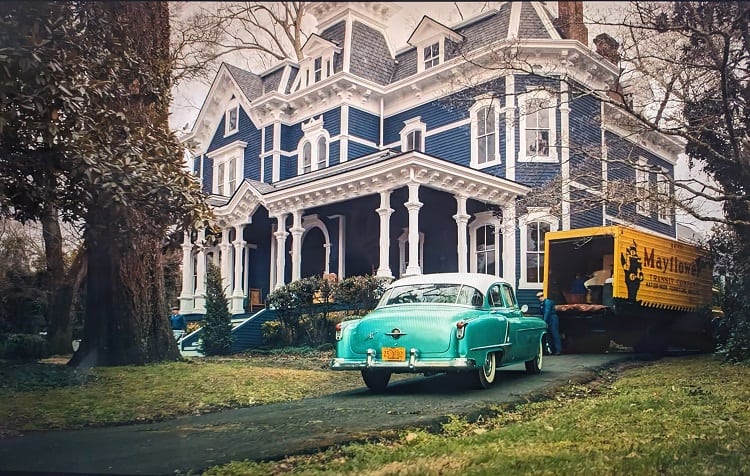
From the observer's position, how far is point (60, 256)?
11750 mm

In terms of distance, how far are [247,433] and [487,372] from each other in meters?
3.23

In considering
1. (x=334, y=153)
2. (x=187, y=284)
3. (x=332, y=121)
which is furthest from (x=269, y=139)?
(x=187, y=284)

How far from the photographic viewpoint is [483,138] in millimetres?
17984

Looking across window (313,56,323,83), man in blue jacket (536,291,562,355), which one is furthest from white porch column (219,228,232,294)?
man in blue jacket (536,291,562,355)

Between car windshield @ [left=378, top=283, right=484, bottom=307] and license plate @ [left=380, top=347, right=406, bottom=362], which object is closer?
license plate @ [left=380, top=347, right=406, bottom=362]

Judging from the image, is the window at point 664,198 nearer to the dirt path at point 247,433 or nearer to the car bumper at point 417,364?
the dirt path at point 247,433

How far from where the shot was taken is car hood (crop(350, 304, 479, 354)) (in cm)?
722

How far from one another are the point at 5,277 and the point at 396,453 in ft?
31.2

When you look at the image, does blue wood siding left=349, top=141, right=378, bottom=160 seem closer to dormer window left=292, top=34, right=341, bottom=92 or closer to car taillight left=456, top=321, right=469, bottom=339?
dormer window left=292, top=34, right=341, bottom=92

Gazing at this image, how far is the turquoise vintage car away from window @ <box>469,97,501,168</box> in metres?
9.40

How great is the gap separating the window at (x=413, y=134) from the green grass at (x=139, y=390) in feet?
31.5

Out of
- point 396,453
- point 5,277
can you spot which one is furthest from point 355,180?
point 396,453

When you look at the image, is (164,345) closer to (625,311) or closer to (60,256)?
(60,256)

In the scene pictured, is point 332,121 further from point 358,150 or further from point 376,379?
point 376,379
